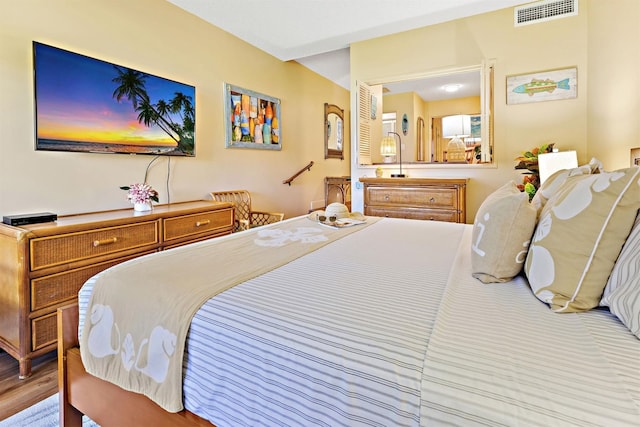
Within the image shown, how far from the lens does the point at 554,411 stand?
0.54 metres

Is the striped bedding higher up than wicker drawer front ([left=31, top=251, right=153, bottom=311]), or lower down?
higher up

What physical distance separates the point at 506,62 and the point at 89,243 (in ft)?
13.3

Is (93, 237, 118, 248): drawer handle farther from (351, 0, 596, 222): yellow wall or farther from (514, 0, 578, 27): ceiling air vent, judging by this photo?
(514, 0, 578, 27): ceiling air vent

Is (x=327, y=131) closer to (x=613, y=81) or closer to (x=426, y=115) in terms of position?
(x=426, y=115)

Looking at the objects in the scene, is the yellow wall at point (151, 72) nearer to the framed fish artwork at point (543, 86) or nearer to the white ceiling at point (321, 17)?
the white ceiling at point (321, 17)

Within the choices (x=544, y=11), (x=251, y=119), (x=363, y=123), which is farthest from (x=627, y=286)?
(x=251, y=119)

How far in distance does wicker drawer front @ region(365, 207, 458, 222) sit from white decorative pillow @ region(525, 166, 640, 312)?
7.97 ft

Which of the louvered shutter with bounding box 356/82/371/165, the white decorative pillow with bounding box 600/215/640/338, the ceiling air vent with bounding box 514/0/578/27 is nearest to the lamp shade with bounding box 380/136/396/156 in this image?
the louvered shutter with bounding box 356/82/371/165

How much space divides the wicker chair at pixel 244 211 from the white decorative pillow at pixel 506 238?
285 centimetres

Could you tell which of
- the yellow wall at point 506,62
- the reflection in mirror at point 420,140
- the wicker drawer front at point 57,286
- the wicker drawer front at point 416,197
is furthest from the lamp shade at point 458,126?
the wicker drawer front at point 57,286

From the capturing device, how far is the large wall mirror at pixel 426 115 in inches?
178

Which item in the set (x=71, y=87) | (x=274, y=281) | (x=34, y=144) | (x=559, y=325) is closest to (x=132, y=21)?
(x=71, y=87)

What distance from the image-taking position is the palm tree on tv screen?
272cm

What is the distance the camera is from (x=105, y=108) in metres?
2.58
